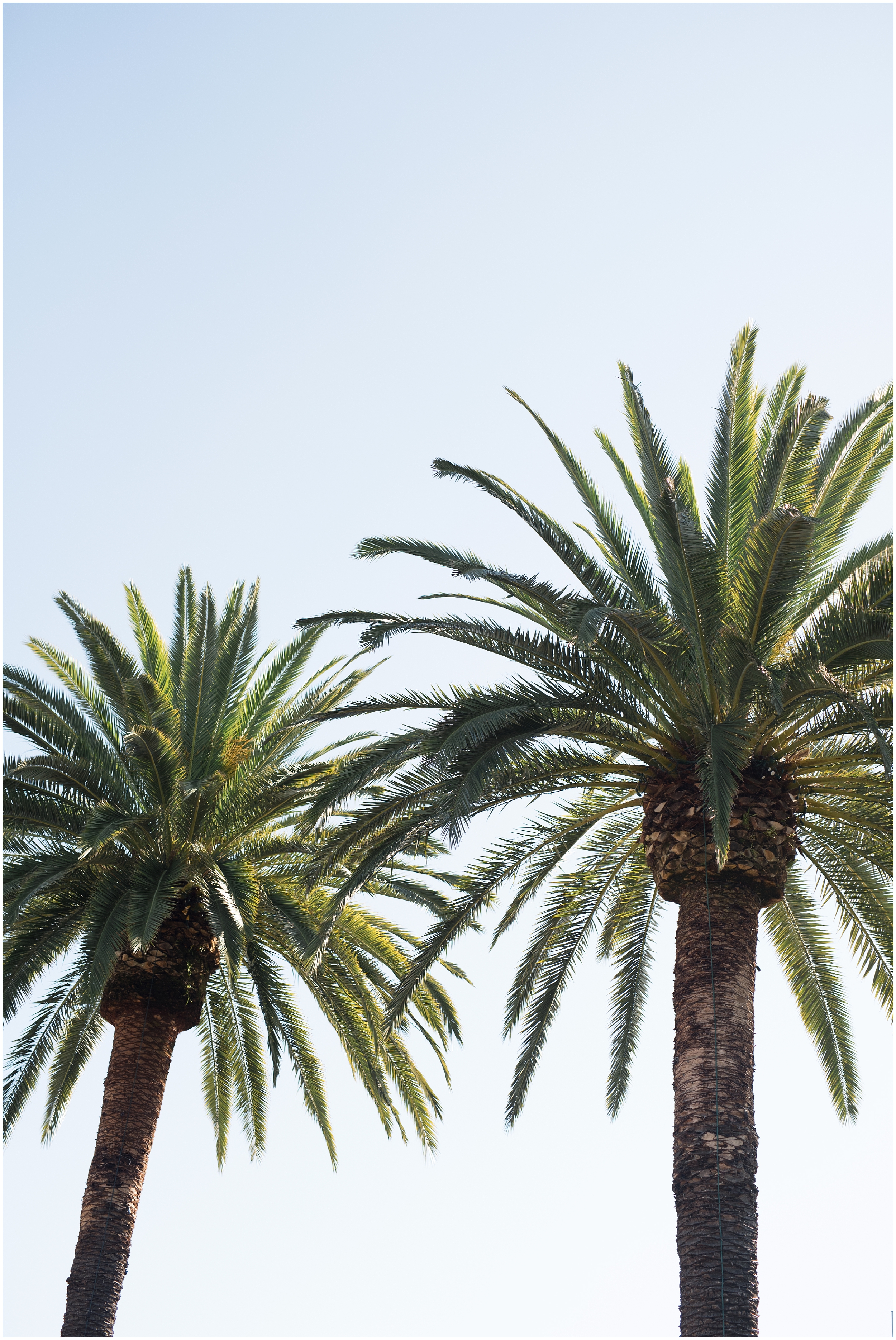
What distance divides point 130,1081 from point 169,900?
7.81 feet

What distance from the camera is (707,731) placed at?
1172cm

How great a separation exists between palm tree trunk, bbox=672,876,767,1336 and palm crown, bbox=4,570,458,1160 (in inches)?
164

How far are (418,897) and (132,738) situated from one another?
3.87 metres

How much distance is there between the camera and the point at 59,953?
52.2 feet

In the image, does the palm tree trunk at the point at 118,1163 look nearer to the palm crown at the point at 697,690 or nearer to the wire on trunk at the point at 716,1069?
the palm crown at the point at 697,690

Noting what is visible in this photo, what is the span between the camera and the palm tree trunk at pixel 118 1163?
14.3 m

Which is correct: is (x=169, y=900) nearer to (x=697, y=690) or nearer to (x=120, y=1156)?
(x=120, y=1156)

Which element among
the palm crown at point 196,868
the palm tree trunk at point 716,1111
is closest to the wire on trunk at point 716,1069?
the palm tree trunk at point 716,1111

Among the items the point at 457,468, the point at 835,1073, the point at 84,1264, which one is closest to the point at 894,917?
the point at 835,1073

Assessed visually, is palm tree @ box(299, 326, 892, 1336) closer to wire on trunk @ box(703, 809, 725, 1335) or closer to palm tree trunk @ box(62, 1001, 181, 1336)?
wire on trunk @ box(703, 809, 725, 1335)

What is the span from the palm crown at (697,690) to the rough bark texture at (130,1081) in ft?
12.1

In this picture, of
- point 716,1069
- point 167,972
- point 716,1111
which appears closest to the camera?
point 716,1111

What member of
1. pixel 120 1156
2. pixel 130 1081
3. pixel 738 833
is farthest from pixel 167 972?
pixel 738 833

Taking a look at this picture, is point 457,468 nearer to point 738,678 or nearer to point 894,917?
point 738,678
